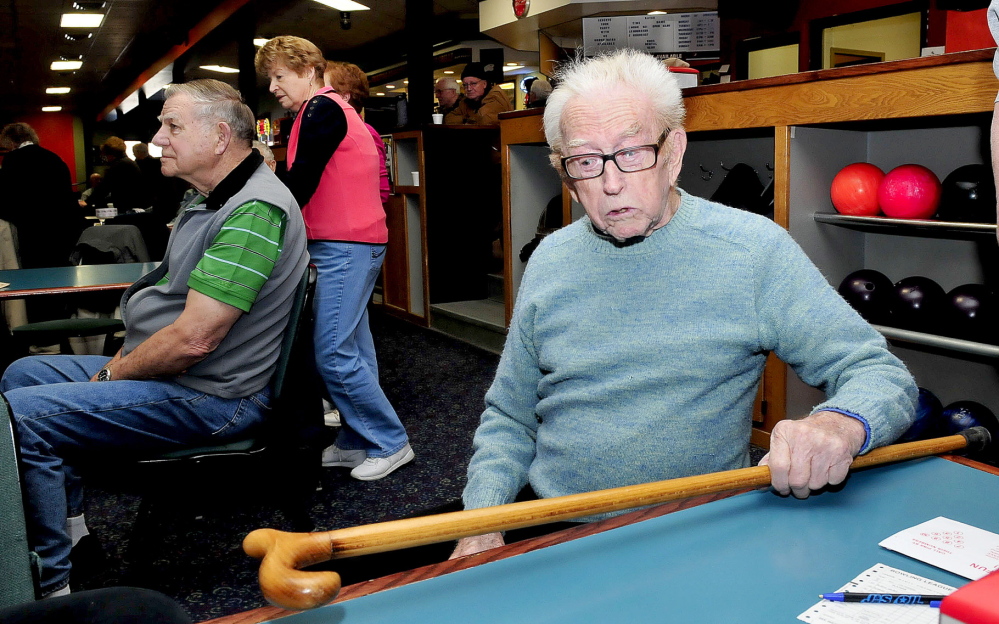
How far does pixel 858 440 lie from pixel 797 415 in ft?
7.06


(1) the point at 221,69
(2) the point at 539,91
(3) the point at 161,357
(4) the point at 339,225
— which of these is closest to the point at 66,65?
(1) the point at 221,69

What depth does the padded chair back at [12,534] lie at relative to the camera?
1.11 metres

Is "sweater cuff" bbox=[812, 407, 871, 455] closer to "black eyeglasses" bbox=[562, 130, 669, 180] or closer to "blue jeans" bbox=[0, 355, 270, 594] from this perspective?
"black eyeglasses" bbox=[562, 130, 669, 180]

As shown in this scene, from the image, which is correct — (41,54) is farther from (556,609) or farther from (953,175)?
(556,609)

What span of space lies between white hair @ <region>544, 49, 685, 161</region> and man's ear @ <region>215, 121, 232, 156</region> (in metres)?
1.25

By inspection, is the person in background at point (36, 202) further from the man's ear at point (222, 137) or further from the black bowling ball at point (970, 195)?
the black bowling ball at point (970, 195)

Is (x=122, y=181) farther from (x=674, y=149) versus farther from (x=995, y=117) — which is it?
(x=995, y=117)

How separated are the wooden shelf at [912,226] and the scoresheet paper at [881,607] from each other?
1976mm

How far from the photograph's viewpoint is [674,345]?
1.29 metres

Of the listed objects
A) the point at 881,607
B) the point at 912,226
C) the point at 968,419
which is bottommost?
the point at 968,419

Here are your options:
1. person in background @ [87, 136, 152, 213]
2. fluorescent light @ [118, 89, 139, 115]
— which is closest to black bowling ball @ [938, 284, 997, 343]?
person in background @ [87, 136, 152, 213]

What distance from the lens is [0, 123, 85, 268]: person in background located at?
16.0 feet

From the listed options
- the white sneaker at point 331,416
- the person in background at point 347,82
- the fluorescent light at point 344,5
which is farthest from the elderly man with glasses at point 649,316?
the fluorescent light at point 344,5

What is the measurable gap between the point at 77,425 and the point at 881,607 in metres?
1.82
